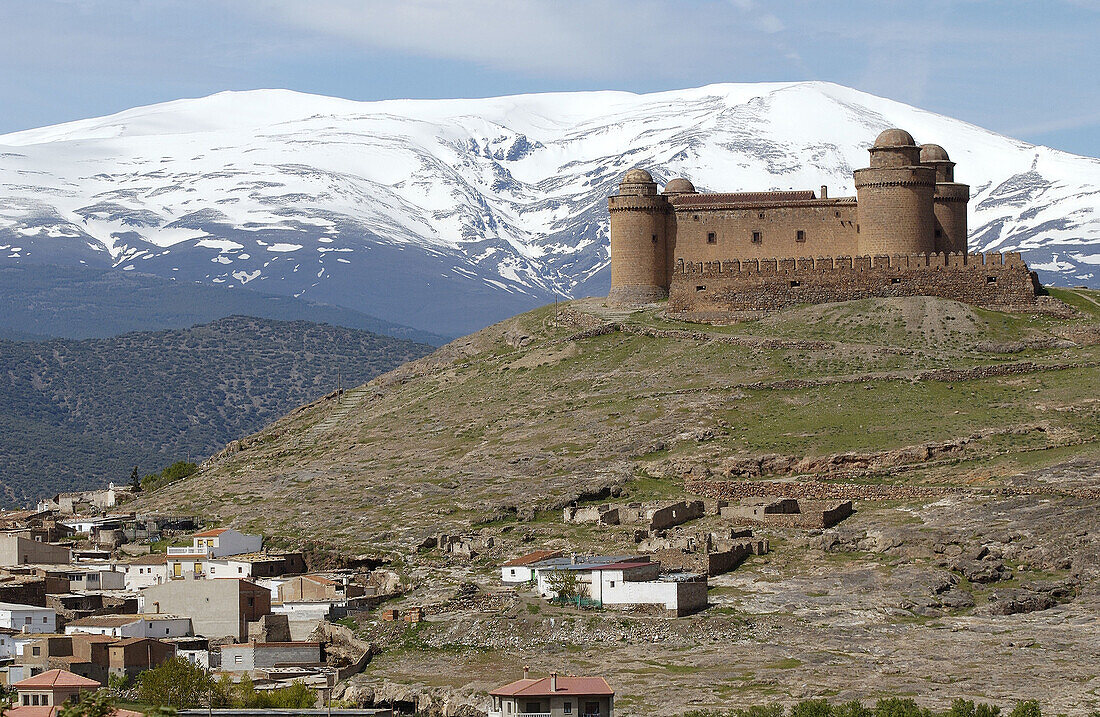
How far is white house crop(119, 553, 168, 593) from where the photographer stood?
94250 mm

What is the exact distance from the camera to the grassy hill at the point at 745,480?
69.5 meters

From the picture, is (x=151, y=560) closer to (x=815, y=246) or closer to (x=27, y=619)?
(x=27, y=619)

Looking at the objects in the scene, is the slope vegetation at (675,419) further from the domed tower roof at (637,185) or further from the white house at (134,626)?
the white house at (134,626)

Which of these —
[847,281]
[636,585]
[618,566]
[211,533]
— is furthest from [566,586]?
[847,281]

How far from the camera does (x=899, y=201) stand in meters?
112

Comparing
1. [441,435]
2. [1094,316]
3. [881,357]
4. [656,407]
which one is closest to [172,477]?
[441,435]

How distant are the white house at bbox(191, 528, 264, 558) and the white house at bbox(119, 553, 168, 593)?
6.00ft

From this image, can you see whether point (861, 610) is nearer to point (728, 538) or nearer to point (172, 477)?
point (728, 538)

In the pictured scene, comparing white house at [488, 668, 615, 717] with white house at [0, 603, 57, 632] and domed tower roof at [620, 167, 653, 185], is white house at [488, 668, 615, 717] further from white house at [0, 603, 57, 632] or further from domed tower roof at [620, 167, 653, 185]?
domed tower roof at [620, 167, 653, 185]

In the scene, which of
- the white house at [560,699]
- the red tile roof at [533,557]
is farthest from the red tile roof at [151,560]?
the white house at [560,699]

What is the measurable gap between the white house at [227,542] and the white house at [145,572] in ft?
6.00

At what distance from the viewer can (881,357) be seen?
4107 inches

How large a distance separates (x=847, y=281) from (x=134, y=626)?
152ft

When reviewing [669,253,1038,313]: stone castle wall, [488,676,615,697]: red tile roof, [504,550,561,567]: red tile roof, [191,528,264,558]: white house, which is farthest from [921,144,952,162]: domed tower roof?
[488,676,615,697]: red tile roof
